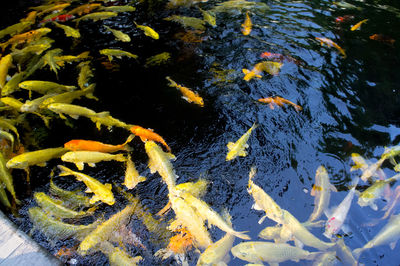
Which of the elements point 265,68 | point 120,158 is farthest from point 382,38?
point 120,158

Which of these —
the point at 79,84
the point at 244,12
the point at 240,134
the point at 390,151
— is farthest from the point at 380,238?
the point at 244,12

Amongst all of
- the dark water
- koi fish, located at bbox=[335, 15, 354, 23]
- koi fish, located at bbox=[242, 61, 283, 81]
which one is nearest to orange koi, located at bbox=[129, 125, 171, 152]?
the dark water

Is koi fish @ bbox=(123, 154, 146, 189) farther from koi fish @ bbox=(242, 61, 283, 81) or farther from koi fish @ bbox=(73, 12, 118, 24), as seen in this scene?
koi fish @ bbox=(73, 12, 118, 24)

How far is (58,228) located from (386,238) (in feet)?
12.8

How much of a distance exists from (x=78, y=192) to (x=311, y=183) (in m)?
3.24

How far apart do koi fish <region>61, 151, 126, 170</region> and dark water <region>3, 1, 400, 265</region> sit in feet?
0.66

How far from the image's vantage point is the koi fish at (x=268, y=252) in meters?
3.12

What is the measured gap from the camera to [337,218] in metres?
3.48

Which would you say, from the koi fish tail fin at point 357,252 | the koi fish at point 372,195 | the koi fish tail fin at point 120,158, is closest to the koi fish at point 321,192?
the koi fish at point 372,195

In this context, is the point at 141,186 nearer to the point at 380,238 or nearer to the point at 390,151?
the point at 380,238

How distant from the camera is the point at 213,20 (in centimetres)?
705

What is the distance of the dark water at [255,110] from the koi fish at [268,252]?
152mm

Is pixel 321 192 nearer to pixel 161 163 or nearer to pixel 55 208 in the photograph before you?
pixel 161 163

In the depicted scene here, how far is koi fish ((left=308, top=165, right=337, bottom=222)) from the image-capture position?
11.9ft
